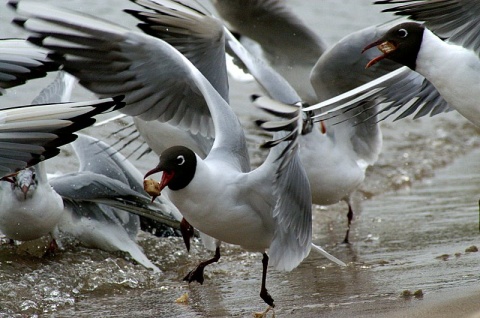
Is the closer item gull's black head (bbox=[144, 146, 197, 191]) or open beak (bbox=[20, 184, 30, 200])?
gull's black head (bbox=[144, 146, 197, 191])

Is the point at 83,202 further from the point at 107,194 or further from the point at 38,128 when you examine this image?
the point at 38,128

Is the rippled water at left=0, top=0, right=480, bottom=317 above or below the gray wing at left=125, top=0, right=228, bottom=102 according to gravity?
below

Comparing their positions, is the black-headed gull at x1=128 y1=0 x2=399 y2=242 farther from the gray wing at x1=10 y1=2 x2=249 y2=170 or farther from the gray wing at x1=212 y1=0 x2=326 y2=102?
the gray wing at x1=10 y1=2 x2=249 y2=170

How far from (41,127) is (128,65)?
0.95 meters

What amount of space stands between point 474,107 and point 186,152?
1696 mm

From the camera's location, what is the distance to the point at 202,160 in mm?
4742

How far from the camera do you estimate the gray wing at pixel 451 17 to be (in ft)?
16.6

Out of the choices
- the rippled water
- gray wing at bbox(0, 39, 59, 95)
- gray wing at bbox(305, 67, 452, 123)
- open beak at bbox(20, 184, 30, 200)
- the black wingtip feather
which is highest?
the black wingtip feather

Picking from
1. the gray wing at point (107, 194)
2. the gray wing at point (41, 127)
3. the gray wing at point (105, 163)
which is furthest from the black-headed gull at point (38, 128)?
the gray wing at point (105, 163)

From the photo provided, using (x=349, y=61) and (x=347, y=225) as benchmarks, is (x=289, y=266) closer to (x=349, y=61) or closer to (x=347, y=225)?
(x=349, y=61)

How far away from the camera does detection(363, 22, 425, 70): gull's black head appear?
5.22m

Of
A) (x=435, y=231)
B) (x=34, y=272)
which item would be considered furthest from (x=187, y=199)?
(x=435, y=231)

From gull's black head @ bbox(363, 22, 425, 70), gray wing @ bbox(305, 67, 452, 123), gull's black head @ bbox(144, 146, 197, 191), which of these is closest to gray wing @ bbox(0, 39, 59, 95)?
gull's black head @ bbox(144, 146, 197, 191)

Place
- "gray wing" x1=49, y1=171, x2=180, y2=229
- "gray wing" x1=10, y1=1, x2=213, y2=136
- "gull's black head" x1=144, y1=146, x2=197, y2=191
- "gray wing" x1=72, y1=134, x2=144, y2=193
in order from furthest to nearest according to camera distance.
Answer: "gray wing" x1=72, y1=134, x2=144, y2=193
"gray wing" x1=49, y1=171, x2=180, y2=229
"gray wing" x1=10, y1=1, x2=213, y2=136
"gull's black head" x1=144, y1=146, x2=197, y2=191
